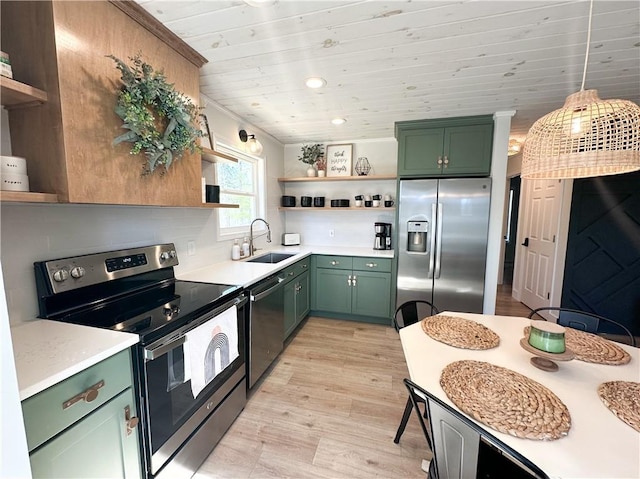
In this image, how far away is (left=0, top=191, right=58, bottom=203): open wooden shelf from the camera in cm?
88

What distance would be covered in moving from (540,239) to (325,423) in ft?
12.9

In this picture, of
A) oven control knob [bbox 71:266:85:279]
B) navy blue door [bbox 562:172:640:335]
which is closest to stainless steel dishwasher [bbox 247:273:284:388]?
oven control knob [bbox 71:266:85:279]

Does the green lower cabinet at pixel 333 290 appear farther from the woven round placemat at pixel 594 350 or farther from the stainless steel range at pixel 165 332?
the woven round placemat at pixel 594 350

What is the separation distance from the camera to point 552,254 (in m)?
3.54

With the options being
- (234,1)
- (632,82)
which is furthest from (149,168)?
(632,82)

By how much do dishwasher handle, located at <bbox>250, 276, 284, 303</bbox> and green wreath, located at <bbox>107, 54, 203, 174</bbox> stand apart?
3.38 ft

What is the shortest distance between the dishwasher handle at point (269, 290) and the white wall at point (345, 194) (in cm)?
160

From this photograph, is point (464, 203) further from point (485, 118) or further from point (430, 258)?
point (485, 118)

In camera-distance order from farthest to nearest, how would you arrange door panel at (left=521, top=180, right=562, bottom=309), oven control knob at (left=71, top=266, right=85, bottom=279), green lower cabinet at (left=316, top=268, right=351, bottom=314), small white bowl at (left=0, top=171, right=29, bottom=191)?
1. door panel at (left=521, top=180, right=562, bottom=309)
2. green lower cabinet at (left=316, top=268, right=351, bottom=314)
3. oven control knob at (left=71, top=266, right=85, bottom=279)
4. small white bowl at (left=0, top=171, right=29, bottom=191)

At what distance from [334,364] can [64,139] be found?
2.44m

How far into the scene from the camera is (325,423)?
1.84m

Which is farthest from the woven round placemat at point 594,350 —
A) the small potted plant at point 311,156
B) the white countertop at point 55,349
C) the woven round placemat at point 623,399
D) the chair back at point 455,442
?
the small potted plant at point 311,156

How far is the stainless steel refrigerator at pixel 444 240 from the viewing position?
2871 mm

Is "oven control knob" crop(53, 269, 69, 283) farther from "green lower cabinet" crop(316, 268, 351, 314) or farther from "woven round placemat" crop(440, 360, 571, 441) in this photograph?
"green lower cabinet" crop(316, 268, 351, 314)
